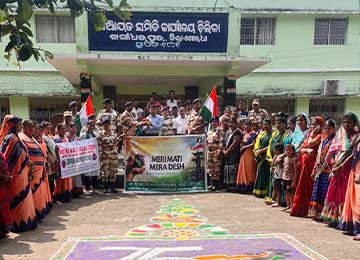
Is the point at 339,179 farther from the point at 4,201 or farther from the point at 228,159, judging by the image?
the point at 4,201

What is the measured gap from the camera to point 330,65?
54.1 feet

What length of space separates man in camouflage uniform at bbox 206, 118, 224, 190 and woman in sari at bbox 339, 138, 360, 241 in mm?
3342

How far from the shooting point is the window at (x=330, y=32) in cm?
1644

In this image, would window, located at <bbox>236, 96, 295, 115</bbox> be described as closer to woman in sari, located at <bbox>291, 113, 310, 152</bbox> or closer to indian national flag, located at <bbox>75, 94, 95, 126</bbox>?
indian national flag, located at <bbox>75, 94, 95, 126</bbox>

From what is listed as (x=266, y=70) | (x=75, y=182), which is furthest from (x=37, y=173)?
(x=266, y=70)

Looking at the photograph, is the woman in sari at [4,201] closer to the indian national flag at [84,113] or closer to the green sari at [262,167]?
the indian national flag at [84,113]

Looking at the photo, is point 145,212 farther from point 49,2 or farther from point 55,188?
point 49,2

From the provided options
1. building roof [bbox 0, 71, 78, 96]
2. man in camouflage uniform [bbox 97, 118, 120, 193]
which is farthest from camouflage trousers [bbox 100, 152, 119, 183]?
building roof [bbox 0, 71, 78, 96]

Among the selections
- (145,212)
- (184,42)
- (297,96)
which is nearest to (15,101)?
(184,42)

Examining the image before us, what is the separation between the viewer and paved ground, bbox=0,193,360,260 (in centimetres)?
454

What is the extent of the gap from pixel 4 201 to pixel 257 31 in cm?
1399

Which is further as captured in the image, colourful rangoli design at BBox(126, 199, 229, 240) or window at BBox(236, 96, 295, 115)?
window at BBox(236, 96, 295, 115)

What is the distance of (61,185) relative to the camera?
23.5 feet

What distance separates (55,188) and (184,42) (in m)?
5.37
